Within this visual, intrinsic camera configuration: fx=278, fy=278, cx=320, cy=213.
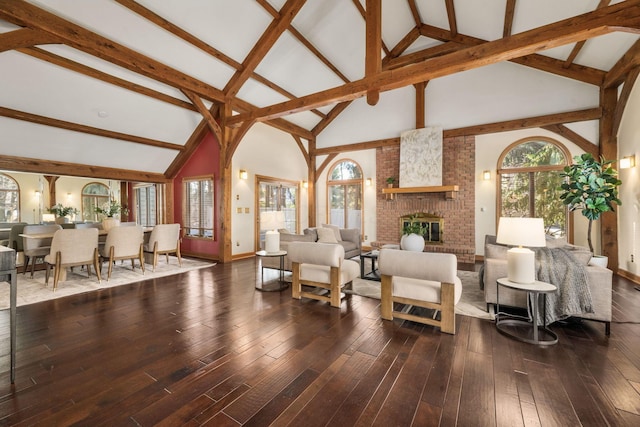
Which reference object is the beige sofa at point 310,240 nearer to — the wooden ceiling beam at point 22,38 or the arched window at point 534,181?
the arched window at point 534,181

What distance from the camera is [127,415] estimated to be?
61.1 inches

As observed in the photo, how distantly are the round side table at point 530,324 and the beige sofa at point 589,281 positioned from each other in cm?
15

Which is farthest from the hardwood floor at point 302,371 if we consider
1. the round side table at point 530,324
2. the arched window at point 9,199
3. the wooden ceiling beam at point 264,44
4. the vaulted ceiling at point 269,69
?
the arched window at point 9,199

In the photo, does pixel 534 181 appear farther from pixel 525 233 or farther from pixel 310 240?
pixel 310 240

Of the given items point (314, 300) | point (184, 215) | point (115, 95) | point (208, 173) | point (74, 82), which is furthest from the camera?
point (184, 215)

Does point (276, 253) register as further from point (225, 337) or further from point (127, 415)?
point (127, 415)

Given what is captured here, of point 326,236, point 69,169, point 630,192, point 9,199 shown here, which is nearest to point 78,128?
point 69,169

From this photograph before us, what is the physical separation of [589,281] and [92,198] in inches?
572

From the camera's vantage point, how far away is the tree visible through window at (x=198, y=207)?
6.66 meters

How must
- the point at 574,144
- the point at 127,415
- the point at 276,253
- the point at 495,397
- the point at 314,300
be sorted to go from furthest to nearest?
the point at 574,144 → the point at 276,253 → the point at 314,300 → the point at 495,397 → the point at 127,415

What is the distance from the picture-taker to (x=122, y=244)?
4637mm

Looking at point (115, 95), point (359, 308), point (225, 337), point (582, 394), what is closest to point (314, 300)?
point (359, 308)

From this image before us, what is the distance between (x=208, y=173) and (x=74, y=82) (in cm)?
275

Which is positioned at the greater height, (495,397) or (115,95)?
(115,95)
